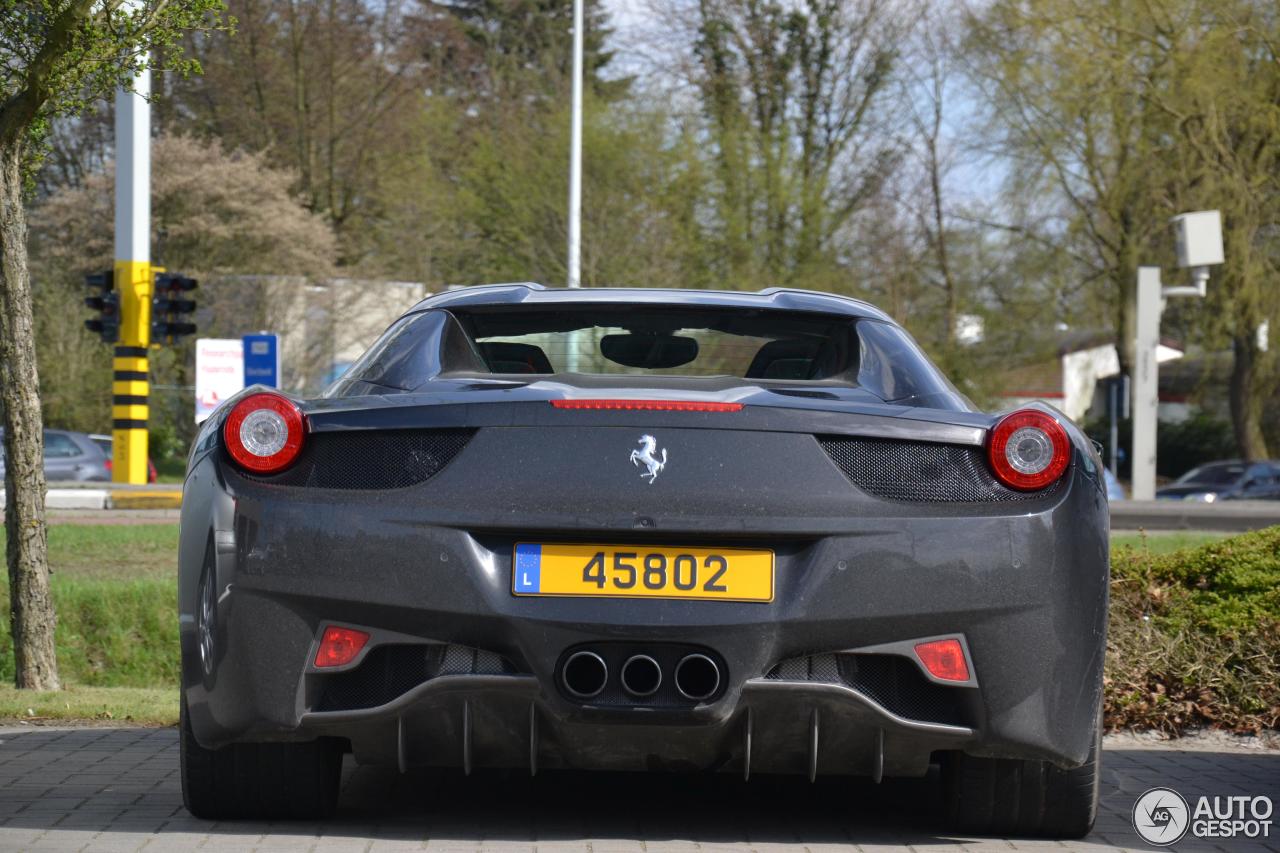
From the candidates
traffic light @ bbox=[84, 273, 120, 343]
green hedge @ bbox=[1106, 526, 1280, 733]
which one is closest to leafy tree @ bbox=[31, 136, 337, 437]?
traffic light @ bbox=[84, 273, 120, 343]

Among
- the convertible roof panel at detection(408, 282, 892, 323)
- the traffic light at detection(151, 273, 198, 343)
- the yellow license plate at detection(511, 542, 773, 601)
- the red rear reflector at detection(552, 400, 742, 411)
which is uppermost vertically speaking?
the traffic light at detection(151, 273, 198, 343)

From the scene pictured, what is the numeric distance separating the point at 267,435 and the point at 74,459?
2492cm

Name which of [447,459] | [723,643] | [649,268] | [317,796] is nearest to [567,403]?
[447,459]

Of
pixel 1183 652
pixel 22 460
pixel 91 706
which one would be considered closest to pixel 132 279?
pixel 22 460

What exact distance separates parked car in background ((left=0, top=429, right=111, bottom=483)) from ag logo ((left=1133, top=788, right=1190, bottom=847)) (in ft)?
77.9

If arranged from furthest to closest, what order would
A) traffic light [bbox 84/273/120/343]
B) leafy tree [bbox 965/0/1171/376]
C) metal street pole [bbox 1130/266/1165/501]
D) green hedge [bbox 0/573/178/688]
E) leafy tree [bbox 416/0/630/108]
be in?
leafy tree [bbox 416/0/630/108]
leafy tree [bbox 965/0/1171/376]
metal street pole [bbox 1130/266/1165/501]
traffic light [bbox 84/273/120/343]
green hedge [bbox 0/573/178/688]

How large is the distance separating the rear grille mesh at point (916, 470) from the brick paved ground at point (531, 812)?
0.95 metres

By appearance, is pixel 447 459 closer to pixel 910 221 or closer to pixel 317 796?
pixel 317 796

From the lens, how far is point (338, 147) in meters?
46.7

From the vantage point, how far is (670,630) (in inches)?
152

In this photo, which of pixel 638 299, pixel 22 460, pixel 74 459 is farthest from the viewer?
pixel 74 459

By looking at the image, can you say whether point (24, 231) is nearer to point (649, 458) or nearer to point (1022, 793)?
point (649, 458)

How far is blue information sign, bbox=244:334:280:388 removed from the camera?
71.7ft
